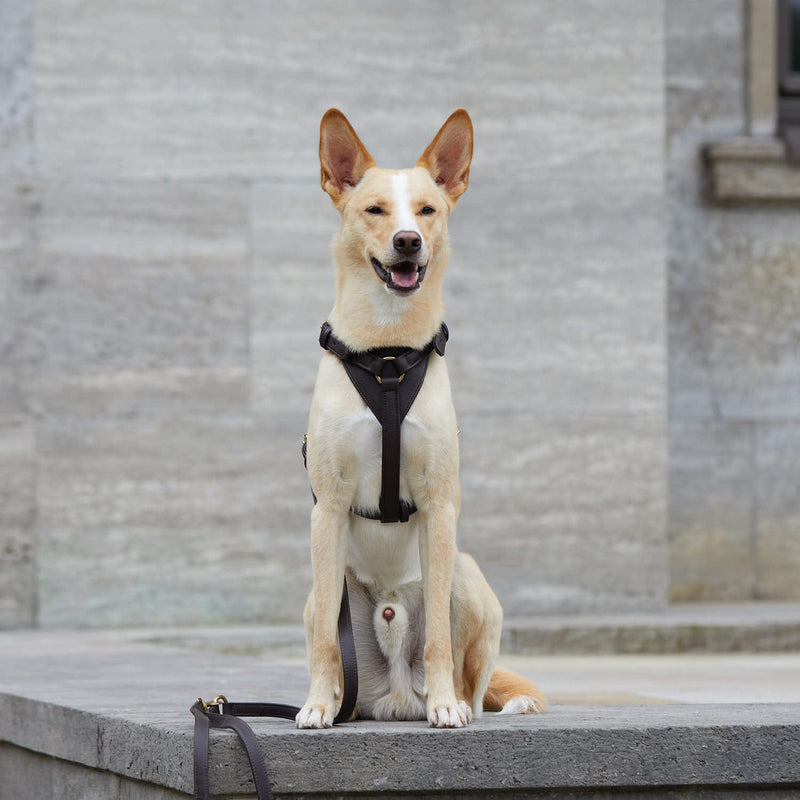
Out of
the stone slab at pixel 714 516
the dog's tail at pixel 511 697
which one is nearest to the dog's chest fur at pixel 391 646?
the dog's tail at pixel 511 697

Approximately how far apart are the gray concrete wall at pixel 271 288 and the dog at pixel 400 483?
4.43 meters

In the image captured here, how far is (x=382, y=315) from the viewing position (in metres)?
4.30

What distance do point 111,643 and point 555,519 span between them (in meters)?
2.90

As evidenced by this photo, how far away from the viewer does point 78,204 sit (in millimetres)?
8766

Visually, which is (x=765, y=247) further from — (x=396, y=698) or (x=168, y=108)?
(x=396, y=698)

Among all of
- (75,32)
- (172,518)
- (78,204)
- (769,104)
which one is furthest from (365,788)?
(769,104)

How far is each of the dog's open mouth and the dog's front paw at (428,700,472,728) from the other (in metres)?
1.22

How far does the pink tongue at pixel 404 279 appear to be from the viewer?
409 centimetres

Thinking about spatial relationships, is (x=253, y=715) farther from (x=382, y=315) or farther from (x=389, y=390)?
(x=382, y=315)

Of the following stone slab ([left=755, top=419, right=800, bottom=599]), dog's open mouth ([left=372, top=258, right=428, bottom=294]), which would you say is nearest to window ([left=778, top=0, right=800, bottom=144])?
stone slab ([left=755, top=419, right=800, bottom=599])

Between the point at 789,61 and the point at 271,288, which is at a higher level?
the point at 789,61

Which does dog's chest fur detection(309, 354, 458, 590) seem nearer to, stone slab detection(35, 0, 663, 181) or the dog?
the dog

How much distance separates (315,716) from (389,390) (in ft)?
3.23

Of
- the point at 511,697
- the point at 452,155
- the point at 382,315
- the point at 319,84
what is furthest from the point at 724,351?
the point at 382,315
